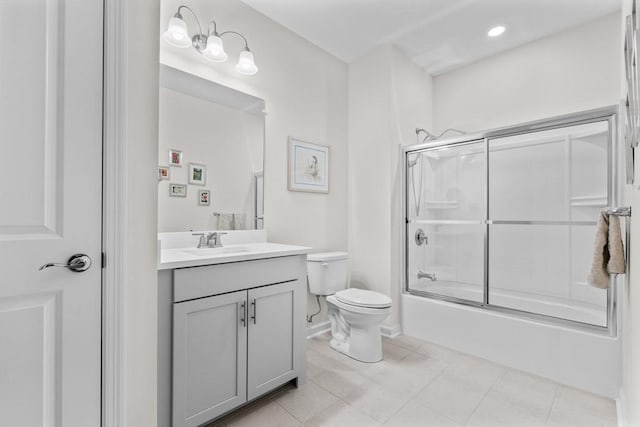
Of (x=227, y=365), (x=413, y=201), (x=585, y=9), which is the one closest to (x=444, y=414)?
(x=227, y=365)

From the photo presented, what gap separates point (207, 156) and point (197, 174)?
148 mm

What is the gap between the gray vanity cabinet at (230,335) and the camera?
129cm

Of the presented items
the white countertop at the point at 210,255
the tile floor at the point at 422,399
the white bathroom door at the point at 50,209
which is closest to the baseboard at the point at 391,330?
the tile floor at the point at 422,399

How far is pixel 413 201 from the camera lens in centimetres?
283

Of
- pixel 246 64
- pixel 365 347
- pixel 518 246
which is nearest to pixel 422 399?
pixel 365 347

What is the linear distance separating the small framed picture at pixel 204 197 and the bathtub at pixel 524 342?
1926 mm

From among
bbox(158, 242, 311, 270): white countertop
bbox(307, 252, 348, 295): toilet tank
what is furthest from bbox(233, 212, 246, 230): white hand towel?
bbox(307, 252, 348, 295): toilet tank

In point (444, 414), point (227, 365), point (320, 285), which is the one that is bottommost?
point (444, 414)

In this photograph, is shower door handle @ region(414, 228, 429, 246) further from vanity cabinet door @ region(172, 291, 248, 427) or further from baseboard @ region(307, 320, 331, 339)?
vanity cabinet door @ region(172, 291, 248, 427)

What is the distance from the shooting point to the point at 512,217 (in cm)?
262

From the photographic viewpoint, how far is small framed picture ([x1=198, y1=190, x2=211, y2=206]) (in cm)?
195

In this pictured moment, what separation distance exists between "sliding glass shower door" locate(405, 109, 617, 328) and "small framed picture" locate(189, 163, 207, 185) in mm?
1822

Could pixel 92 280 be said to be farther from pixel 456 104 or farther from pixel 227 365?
pixel 456 104

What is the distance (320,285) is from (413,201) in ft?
3.99
